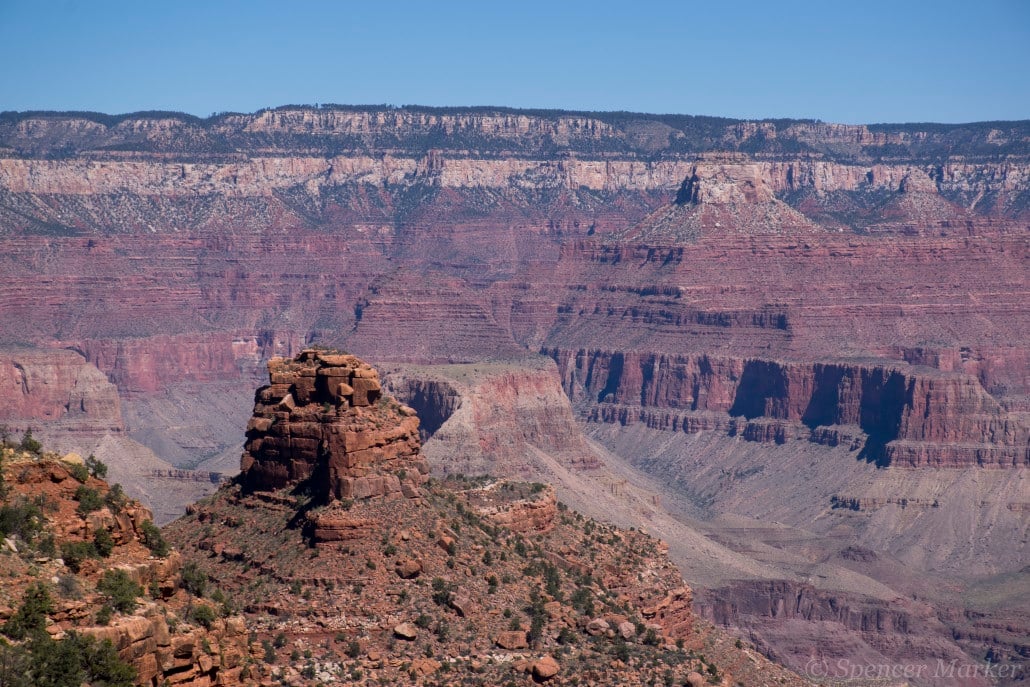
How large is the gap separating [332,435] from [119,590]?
16.5 metres

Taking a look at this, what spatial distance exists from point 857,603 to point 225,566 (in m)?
72.4

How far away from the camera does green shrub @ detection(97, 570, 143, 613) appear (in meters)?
25.7

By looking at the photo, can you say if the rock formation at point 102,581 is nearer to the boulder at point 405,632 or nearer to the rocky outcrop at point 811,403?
the boulder at point 405,632

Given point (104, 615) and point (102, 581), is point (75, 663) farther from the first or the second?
point (102, 581)

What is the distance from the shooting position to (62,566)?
86.0 ft

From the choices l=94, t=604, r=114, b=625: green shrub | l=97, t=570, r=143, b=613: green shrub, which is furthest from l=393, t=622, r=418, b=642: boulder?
l=94, t=604, r=114, b=625: green shrub

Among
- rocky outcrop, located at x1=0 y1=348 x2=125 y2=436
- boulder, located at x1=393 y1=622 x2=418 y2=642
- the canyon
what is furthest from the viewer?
rocky outcrop, located at x1=0 y1=348 x2=125 y2=436

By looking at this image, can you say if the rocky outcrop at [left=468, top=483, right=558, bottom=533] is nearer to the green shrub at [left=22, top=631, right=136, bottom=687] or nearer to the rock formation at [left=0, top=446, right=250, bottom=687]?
the rock formation at [left=0, top=446, right=250, bottom=687]

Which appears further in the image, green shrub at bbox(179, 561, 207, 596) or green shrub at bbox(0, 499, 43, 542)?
green shrub at bbox(179, 561, 207, 596)

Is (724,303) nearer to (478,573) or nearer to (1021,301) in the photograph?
(1021,301)

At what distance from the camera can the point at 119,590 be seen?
25.9 m

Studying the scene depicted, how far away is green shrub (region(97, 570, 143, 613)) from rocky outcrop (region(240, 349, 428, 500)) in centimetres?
1501

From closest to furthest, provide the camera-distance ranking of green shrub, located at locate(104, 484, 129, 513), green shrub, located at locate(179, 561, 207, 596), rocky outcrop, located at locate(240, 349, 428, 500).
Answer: green shrub, located at locate(104, 484, 129, 513)
green shrub, located at locate(179, 561, 207, 596)
rocky outcrop, located at locate(240, 349, 428, 500)

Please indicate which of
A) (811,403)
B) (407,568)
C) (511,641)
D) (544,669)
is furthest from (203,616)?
(811,403)
